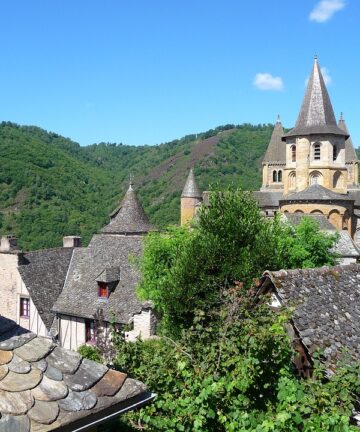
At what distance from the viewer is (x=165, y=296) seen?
1689cm

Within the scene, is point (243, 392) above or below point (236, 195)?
below

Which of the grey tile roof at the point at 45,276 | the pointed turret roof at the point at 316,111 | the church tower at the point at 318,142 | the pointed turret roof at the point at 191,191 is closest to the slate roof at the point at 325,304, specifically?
the grey tile roof at the point at 45,276

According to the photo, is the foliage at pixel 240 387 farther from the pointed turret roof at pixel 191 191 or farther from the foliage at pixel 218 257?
the pointed turret roof at pixel 191 191

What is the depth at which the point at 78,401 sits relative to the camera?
3.57 m

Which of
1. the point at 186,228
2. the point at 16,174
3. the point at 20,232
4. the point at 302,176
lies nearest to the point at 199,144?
the point at 16,174

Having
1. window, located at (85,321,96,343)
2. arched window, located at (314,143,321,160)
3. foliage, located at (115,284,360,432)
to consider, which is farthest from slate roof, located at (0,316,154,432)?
arched window, located at (314,143,321,160)

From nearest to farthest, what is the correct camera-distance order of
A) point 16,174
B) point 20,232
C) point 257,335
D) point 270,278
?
1. point 257,335
2. point 270,278
3. point 20,232
4. point 16,174

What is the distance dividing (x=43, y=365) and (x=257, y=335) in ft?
9.14

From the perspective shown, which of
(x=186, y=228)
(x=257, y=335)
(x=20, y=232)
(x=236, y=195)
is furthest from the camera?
(x=20, y=232)

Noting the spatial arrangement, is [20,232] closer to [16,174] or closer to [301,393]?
[16,174]

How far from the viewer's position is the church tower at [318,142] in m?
39.3

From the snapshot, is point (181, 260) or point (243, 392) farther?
point (181, 260)

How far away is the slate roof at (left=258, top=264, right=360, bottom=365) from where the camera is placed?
26.7ft

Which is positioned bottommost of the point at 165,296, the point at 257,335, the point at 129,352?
the point at 165,296
